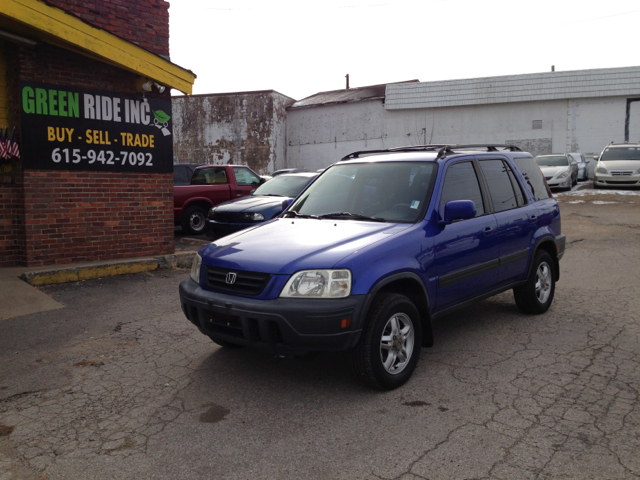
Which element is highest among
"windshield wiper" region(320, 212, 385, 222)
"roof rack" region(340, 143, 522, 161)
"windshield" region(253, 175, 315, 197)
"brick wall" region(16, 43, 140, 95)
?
"brick wall" region(16, 43, 140, 95)

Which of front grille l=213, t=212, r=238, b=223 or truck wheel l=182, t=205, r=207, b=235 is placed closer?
front grille l=213, t=212, r=238, b=223

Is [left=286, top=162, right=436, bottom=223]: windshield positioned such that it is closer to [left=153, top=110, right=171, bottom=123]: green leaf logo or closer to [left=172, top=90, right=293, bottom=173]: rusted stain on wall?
[left=153, top=110, right=171, bottom=123]: green leaf logo

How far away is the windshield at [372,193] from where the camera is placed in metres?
4.77

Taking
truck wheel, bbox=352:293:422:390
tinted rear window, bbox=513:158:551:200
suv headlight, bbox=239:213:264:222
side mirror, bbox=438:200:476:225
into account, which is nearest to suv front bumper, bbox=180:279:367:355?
truck wheel, bbox=352:293:422:390

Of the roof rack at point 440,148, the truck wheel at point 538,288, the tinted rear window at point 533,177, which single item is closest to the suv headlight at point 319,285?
the roof rack at point 440,148

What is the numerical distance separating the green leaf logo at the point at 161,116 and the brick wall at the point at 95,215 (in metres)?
0.96

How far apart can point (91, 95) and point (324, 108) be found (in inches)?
957

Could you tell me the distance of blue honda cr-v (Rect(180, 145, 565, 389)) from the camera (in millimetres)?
3801

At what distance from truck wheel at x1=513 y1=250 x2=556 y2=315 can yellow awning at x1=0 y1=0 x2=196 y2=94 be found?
6107mm

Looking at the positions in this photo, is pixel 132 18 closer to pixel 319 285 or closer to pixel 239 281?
pixel 239 281

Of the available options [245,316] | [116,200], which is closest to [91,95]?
[116,200]

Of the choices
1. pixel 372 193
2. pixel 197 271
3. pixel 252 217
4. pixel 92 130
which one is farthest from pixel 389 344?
pixel 252 217

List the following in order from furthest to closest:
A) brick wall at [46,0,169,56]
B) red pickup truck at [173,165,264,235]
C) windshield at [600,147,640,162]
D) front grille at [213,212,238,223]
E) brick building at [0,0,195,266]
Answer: windshield at [600,147,640,162], red pickup truck at [173,165,264,235], front grille at [213,212,238,223], brick wall at [46,0,169,56], brick building at [0,0,195,266]

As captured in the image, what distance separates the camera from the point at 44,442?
11.3 feet
